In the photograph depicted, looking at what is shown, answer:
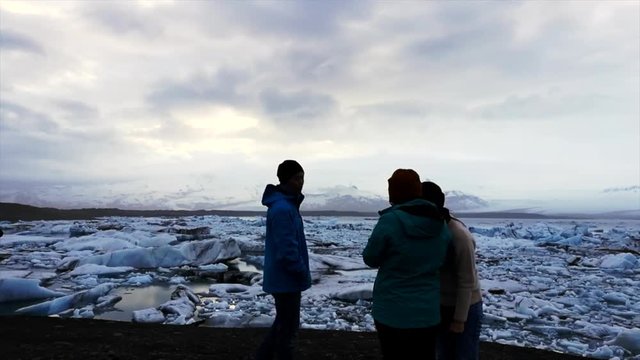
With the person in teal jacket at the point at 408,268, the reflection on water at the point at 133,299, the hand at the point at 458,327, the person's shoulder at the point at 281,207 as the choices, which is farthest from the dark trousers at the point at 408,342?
the reflection on water at the point at 133,299

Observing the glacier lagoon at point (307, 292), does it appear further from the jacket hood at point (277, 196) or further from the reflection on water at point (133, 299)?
the jacket hood at point (277, 196)

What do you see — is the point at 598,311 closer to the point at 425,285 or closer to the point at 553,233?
the point at 425,285

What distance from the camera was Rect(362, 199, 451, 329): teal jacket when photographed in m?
2.39

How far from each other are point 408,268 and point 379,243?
0.19 metres

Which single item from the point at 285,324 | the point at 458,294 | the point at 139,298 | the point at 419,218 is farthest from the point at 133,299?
the point at 419,218

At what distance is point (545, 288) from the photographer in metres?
11.0

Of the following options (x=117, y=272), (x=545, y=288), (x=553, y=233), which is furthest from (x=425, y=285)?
(x=553, y=233)

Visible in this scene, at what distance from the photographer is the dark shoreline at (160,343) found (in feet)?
15.1

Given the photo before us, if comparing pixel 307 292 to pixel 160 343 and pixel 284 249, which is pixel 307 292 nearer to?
pixel 160 343

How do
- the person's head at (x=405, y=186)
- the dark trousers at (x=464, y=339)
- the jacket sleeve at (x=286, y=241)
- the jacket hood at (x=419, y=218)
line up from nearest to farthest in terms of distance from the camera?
the jacket hood at (x=419, y=218) → the person's head at (x=405, y=186) → the dark trousers at (x=464, y=339) → the jacket sleeve at (x=286, y=241)

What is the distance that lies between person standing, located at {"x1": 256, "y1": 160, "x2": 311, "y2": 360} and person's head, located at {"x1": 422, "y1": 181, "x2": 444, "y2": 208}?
882 millimetres

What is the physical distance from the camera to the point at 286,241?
312cm

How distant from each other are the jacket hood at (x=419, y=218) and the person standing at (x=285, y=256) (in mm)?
906

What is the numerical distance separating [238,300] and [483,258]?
1161 cm
